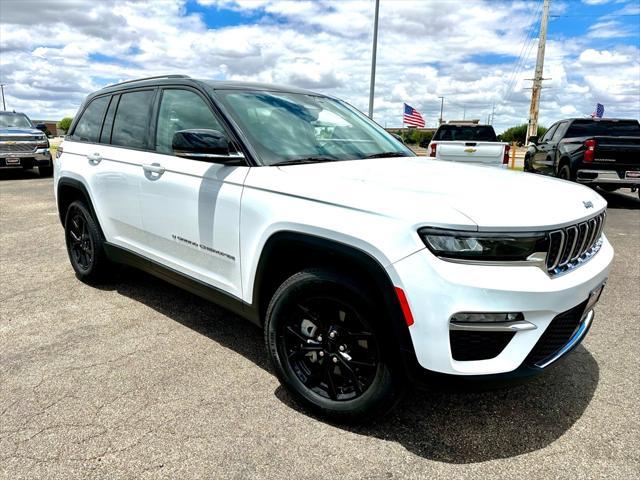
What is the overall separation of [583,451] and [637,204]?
1035 centimetres

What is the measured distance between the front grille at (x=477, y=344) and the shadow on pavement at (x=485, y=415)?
15cm

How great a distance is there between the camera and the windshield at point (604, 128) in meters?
11.4

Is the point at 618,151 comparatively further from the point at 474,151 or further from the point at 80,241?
the point at 80,241

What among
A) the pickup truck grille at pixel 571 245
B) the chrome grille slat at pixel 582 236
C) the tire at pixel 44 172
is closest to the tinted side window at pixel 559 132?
the pickup truck grille at pixel 571 245

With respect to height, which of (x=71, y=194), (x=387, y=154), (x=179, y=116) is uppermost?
(x=179, y=116)

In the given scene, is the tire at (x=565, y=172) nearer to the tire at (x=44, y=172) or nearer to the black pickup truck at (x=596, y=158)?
the black pickup truck at (x=596, y=158)

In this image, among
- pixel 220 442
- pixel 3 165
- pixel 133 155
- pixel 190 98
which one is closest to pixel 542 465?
pixel 220 442

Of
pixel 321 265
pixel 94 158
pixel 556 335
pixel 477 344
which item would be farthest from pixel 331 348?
pixel 94 158

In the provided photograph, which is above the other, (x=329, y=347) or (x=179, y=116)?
(x=179, y=116)

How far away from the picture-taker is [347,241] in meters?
2.31

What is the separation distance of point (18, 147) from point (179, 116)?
1256 cm

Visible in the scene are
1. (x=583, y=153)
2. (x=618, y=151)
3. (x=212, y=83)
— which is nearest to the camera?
(x=212, y=83)

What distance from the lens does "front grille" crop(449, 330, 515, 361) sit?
2129mm

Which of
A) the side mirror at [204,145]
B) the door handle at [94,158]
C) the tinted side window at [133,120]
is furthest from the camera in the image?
the door handle at [94,158]
